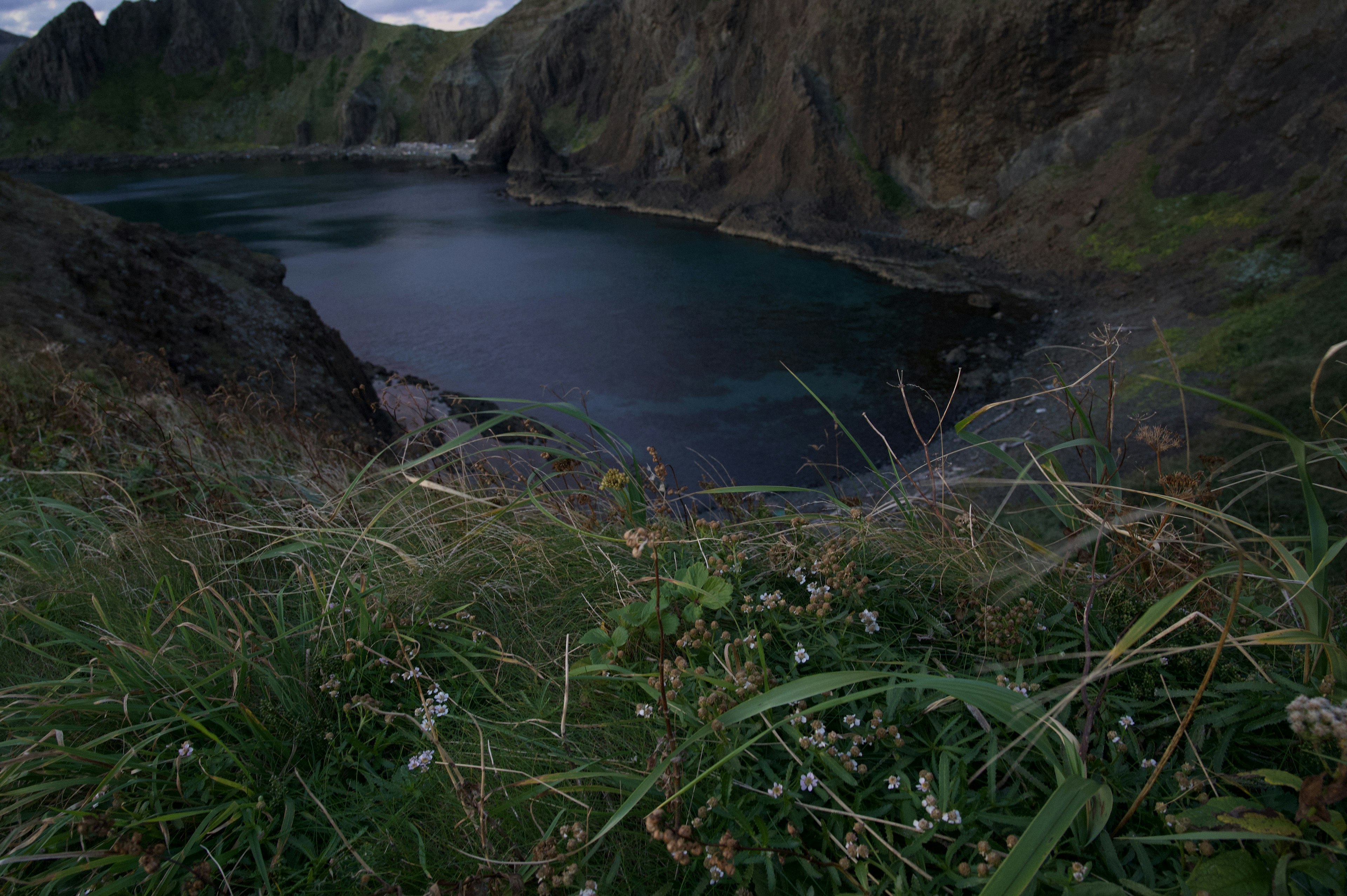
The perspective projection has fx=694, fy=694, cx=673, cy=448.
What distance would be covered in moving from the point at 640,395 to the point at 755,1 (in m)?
24.2

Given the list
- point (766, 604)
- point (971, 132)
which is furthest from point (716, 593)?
point (971, 132)

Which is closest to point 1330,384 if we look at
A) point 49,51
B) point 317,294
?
point 317,294

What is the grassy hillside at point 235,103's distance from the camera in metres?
69.5

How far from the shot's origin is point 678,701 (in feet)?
4.81

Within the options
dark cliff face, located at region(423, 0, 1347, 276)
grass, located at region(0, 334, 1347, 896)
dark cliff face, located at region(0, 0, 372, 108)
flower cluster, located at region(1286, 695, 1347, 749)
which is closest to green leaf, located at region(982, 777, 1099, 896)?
grass, located at region(0, 334, 1347, 896)

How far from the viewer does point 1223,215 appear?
15.6 m

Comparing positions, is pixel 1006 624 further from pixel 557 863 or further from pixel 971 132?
pixel 971 132

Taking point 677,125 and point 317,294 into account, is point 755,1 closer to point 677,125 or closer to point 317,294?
point 677,125

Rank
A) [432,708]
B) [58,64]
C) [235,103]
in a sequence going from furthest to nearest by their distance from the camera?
1. [235,103]
2. [58,64]
3. [432,708]

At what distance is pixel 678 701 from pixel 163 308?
1149cm

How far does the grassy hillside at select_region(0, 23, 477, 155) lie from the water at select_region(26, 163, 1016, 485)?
45.4 meters

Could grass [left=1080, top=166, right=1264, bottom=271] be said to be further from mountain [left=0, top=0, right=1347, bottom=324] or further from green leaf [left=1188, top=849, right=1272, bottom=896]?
green leaf [left=1188, top=849, right=1272, bottom=896]

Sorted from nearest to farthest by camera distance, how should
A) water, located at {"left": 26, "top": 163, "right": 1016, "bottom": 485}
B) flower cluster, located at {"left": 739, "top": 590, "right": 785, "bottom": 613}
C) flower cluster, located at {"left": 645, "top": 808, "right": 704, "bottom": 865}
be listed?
flower cluster, located at {"left": 645, "top": 808, "right": 704, "bottom": 865}
flower cluster, located at {"left": 739, "top": 590, "right": 785, "bottom": 613}
water, located at {"left": 26, "top": 163, "right": 1016, "bottom": 485}

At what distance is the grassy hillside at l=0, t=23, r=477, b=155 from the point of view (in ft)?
228
